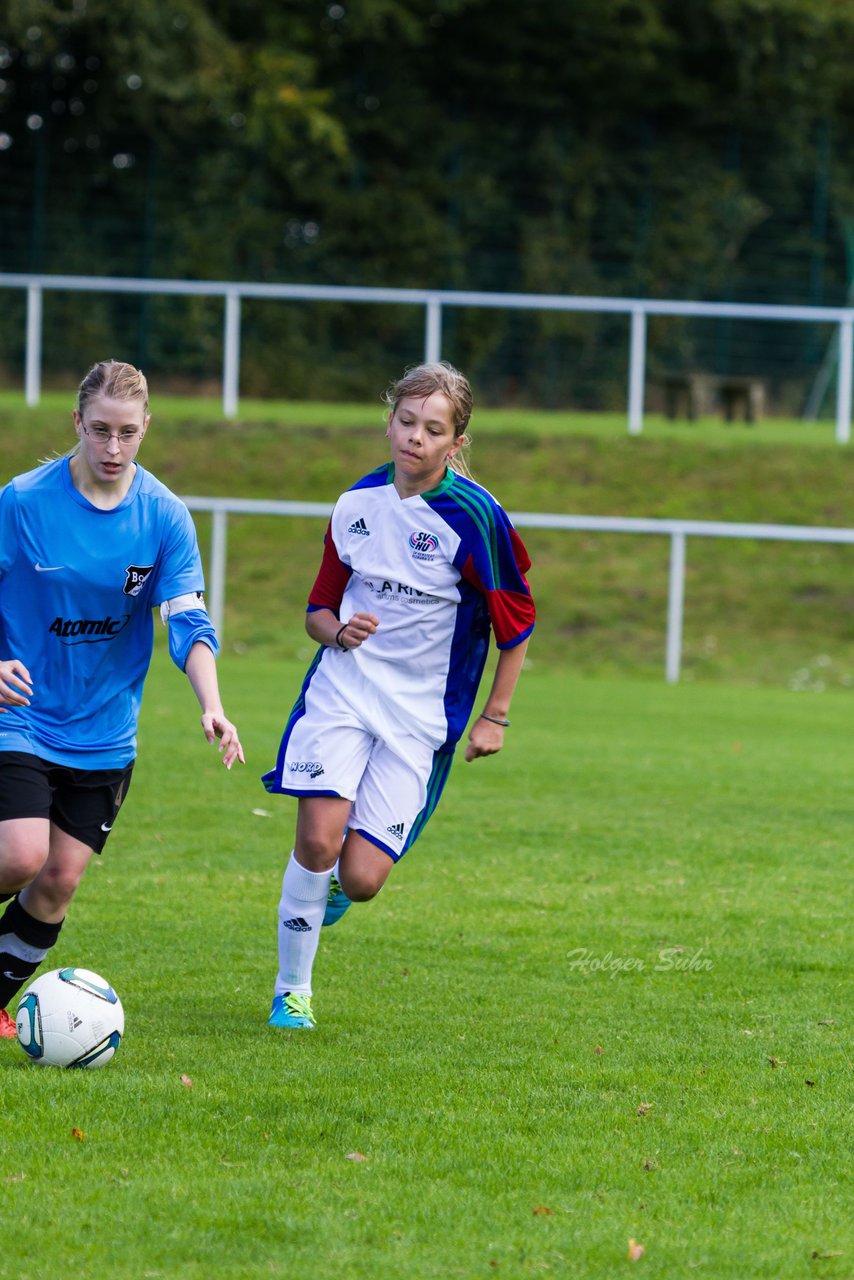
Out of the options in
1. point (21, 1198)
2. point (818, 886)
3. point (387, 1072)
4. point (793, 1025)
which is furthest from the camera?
point (818, 886)

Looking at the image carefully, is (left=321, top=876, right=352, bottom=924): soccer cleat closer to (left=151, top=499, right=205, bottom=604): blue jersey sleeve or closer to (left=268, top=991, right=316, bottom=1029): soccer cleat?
(left=268, top=991, right=316, bottom=1029): soccer cleat

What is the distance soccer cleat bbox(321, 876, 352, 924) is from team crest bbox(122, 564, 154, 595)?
1138mm

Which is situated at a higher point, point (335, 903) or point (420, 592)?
point (420, 592)

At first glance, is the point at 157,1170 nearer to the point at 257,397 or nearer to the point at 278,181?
the point at 257,397

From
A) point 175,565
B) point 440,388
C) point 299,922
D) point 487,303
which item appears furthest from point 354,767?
point 487,303

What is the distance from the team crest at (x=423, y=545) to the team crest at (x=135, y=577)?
2.63 feet

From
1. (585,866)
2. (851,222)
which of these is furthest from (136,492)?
(851,222)

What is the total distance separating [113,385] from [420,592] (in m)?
1.14

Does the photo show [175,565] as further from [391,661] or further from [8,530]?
A: [391,661]

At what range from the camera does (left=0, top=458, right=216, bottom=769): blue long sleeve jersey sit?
4941 mm

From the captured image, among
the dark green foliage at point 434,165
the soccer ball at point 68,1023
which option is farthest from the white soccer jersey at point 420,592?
the dark green foliage at point 434,165

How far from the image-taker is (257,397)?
27.3 m

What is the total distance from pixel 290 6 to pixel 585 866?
24.2 m

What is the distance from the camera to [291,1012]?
5.38 metres
